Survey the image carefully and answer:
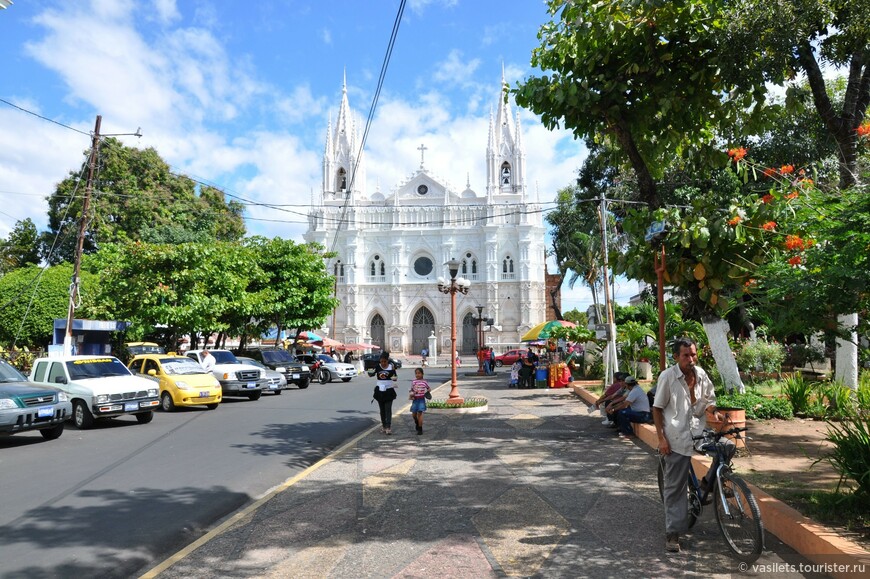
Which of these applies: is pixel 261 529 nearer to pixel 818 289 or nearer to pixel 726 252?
pixel 818 289

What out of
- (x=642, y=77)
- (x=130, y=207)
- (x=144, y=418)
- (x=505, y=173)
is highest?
(x=505, y=173)

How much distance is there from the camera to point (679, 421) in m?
5.00

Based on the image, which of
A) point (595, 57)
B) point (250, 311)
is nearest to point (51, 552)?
point (595, 57)

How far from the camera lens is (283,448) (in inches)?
396

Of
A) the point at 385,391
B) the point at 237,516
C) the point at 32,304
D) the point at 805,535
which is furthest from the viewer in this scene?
the point at 32,304

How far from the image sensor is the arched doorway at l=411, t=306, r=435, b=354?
6159 centimetres

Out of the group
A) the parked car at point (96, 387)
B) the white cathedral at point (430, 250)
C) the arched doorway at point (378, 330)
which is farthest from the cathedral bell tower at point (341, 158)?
the parked car at point (96, 387)

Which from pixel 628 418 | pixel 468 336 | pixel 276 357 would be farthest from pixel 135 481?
pixel 468 336

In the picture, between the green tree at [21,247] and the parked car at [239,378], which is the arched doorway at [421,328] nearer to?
the green tree at [21,247]

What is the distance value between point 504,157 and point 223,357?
159 feet

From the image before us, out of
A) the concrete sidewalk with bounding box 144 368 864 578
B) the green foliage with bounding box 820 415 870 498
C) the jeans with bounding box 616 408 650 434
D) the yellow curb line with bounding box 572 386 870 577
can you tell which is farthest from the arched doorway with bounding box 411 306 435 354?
the green foliage with bounding box 820 415 870 498

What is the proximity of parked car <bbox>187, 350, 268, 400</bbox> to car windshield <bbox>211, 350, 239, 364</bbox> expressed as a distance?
25cm

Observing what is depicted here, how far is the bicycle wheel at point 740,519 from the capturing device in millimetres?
4496

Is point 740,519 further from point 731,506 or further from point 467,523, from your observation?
point 467,523
